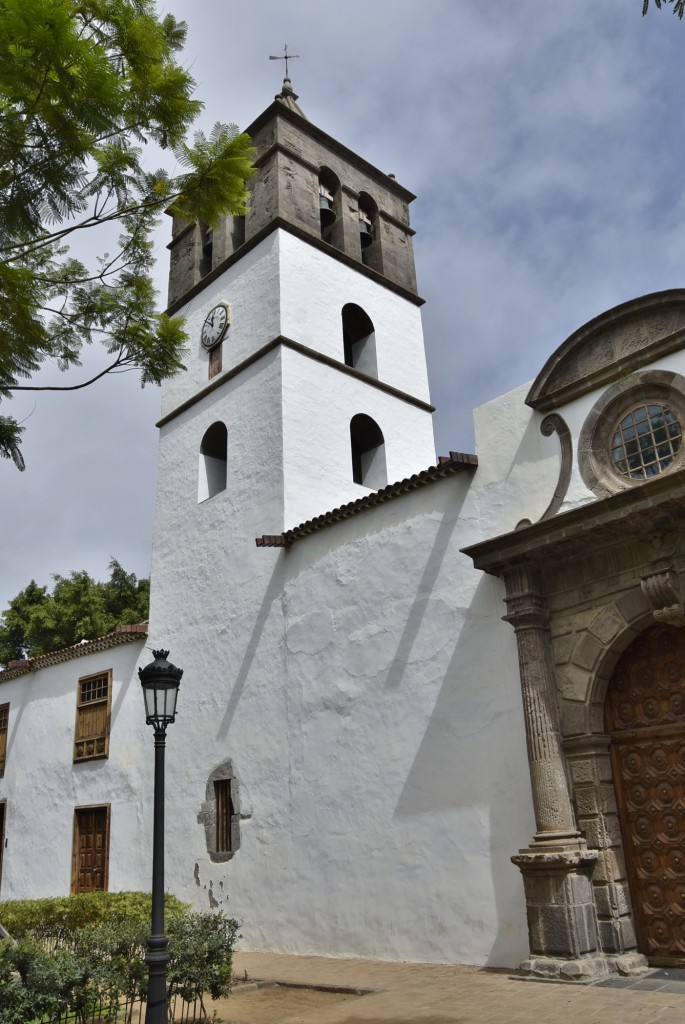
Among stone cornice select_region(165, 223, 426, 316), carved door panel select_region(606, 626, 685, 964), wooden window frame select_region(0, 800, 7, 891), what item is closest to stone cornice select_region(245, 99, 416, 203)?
stone cornice select_region(165, 223, 426, 316)

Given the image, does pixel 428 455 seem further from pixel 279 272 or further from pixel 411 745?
pixel 411 745

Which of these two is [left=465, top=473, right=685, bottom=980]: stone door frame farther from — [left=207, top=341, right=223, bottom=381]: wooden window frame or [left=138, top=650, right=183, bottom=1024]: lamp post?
[left=207, top=341, right=223, bottom=381]: wooden window frame

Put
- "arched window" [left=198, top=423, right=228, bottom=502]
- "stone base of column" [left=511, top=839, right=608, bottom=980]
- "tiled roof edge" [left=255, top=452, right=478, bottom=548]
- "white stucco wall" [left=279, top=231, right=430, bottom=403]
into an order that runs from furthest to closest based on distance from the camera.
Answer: "arched window" [left=198, top=423, right=228, bottom=502], "white stucco wall" [left=279, top=231, right=430, bottom=403], "tiled roof edge" [left=255, top=452, right=478, bottom=548], "stone base of column" [left=511, top=839, right=608, bottom=980]

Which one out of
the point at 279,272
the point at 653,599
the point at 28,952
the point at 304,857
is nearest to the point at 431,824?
the point at 304,857

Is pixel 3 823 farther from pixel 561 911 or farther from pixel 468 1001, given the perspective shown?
pixel 561 911

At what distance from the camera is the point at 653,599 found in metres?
7.22

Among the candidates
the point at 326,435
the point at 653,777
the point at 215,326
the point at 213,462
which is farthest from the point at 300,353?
the point at 653,777

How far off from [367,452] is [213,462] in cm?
266

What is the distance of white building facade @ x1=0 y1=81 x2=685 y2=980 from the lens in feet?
24.1

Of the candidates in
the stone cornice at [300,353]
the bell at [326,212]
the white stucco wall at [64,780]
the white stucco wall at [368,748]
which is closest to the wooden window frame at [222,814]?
the white stucco wall at [368,748]

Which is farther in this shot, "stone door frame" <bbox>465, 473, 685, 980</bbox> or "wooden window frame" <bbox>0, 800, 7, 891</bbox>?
"wooden window frame" <bbox>0, 800, 7, 891</bbox>

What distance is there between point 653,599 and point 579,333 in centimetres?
277

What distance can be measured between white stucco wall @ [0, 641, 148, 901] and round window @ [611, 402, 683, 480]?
8.59m

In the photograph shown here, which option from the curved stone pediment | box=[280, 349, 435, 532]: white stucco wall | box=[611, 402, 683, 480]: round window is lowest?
box=[611, 402, 683, 480]: round window
